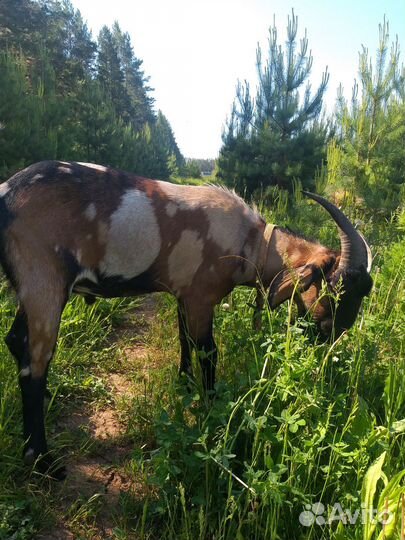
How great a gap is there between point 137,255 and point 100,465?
1186mm

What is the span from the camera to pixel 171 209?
2.58 meters

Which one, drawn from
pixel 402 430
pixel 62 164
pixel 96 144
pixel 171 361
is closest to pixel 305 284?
pixel 402 430

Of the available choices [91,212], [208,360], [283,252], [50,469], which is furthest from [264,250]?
[50,469]

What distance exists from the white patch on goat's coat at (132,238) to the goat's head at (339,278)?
84cm

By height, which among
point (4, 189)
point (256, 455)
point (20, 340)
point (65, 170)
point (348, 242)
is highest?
point (65, 170)

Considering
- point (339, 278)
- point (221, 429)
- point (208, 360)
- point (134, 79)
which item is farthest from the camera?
point (134, 79)

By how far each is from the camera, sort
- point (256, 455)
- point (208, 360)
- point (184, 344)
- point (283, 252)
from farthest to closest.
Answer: point (184, 344), point (283, 252), point (208, 360), point (256, 455)

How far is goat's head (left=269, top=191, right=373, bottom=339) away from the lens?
2623 mm

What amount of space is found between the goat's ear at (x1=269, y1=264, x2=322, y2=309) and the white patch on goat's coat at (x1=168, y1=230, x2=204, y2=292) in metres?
0.52

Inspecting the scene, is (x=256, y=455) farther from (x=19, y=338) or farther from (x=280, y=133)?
(x=280, y=133)

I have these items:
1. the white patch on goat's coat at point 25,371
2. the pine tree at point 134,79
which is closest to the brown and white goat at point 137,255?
the white patch on goat's coat at point 25,371

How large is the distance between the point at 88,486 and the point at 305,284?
5.47ft

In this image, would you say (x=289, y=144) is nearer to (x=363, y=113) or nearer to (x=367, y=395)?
(x=363, y=113)

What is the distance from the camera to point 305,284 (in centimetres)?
265
